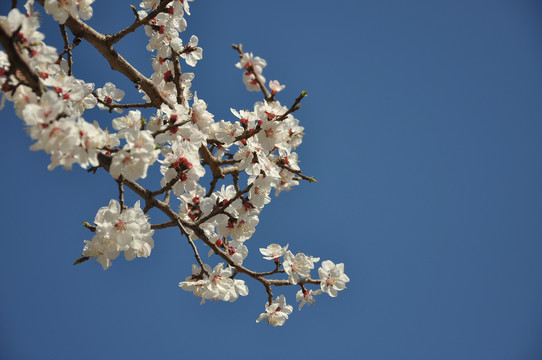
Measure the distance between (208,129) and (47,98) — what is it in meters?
1.25

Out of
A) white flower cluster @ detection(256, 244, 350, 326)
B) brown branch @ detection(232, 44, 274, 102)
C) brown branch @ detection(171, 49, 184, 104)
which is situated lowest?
white flower cluster @ detection(256, 244, 350, 326)

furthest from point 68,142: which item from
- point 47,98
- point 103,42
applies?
point 103,42

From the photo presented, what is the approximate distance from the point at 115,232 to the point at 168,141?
2.23ft

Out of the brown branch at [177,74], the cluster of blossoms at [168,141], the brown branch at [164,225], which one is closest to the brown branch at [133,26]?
the cluster of blossoms at [168,141]

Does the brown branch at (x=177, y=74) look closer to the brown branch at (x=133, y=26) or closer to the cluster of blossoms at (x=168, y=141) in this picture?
the cluster of blossoms at (x=168, y=141)

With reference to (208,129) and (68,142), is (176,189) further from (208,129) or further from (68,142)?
(68,142)

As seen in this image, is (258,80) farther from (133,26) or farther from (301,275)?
(301,275)

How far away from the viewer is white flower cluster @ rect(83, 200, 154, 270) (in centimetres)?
241

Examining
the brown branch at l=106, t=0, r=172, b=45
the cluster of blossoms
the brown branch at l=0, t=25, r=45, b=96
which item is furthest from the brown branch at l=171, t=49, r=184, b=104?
the brown branch at l=0, t=25, r=45, b=96

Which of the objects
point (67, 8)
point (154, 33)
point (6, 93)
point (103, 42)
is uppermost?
point (154, 33)

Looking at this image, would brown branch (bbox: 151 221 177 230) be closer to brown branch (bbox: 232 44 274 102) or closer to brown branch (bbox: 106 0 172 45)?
brown branch (bbox: 232 44 274 102)

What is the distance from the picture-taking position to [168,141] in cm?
261

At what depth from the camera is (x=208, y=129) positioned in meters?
3.03

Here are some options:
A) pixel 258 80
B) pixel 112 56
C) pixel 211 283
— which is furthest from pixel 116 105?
pixel 211 283
